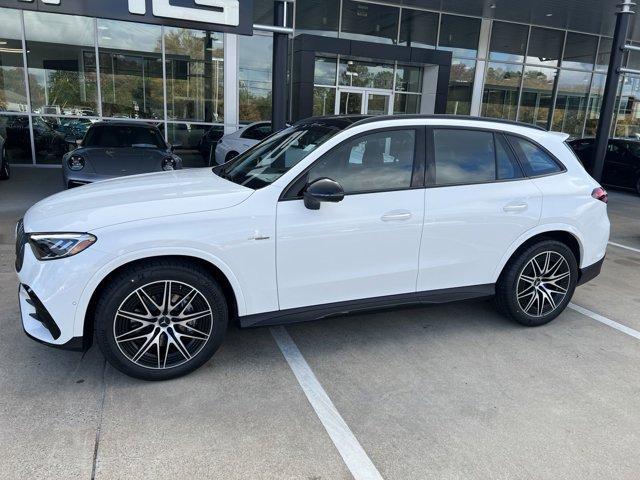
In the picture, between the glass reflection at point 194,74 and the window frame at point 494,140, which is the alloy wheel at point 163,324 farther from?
the glass reflection at point 194,74

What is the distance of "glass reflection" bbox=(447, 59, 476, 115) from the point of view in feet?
58.5

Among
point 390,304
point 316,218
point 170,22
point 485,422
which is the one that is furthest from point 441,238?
point 170,22

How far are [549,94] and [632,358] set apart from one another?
18273 mm

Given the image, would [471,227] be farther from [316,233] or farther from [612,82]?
[612,82]

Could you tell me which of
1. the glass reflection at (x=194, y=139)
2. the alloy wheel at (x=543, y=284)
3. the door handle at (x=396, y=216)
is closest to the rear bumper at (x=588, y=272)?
the alloy wheel at (x=543, y=284)

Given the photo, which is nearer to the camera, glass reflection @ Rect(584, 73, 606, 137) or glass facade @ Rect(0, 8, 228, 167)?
glass facade @ Rect(0, 8, 228, 167)

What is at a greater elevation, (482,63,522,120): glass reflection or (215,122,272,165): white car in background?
(482,63,522,120): glass reflection

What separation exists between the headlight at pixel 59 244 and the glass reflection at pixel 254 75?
12504 millimetres

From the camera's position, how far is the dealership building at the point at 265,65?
13570 mm

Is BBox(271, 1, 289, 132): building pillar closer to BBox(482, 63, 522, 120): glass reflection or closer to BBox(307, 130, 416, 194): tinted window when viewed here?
BBox(307, 130, 416, 194): tinted window

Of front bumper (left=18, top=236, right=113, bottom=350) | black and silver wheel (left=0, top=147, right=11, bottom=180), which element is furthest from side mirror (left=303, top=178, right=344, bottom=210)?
black and silver wheel (left=0, top=147, right=11, bottom=180)

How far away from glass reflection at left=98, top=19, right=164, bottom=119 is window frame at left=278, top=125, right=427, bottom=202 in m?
12.3

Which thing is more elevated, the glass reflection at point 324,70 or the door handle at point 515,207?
the glass reflection at point 324,70

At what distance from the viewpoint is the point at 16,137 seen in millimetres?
13609
